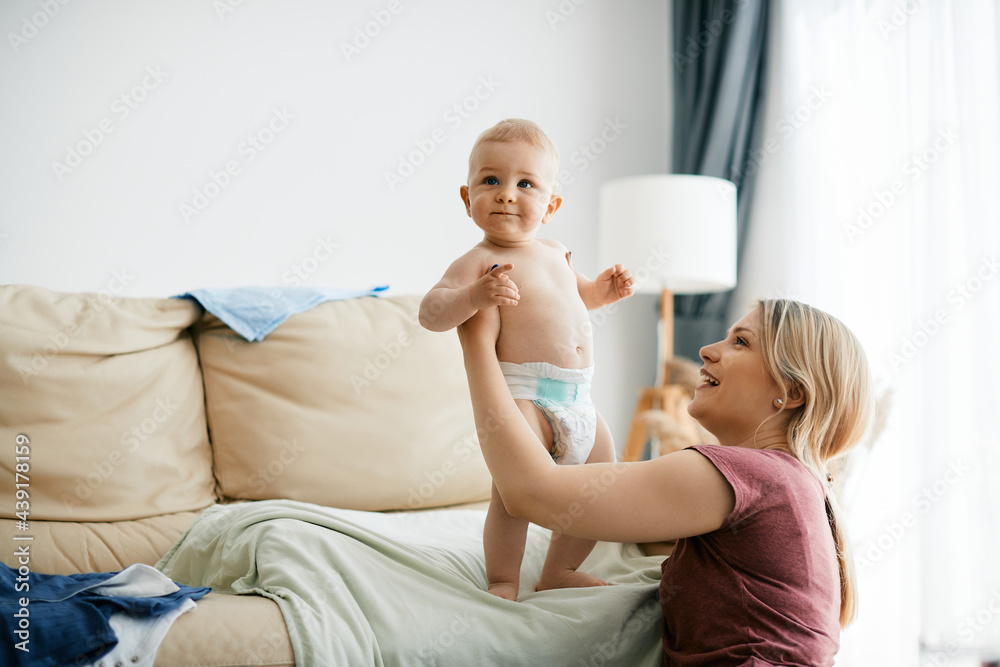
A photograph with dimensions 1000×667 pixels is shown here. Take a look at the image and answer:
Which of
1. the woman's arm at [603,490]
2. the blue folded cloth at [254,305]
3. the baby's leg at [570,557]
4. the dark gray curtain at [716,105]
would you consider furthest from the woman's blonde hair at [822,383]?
the dark gray curtain at [716,105]

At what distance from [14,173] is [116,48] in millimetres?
489

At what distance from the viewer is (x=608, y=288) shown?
49.1 inches

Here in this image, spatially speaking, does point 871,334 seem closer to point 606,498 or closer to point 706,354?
point 706,354

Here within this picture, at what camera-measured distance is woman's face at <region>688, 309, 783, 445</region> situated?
107 centimetres

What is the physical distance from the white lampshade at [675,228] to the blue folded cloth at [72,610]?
1868 mm

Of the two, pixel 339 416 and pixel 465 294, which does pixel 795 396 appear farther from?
pixel 339 416

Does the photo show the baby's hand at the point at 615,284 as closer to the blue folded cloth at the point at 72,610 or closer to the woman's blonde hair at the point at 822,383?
the woman's blonde hair at the point at 822,383

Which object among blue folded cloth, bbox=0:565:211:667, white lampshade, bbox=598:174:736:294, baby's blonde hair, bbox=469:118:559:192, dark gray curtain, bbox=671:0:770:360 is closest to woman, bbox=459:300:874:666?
baby's blonde hair, bbox=469:118:559:192

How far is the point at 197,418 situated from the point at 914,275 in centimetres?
212

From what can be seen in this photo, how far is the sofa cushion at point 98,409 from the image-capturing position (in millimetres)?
1498

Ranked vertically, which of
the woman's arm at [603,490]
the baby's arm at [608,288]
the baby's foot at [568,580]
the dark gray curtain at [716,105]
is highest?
the dark gray curtain at [716,105]

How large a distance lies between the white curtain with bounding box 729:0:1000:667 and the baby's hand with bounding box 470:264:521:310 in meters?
1.34

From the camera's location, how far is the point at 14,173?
2045 millimetres

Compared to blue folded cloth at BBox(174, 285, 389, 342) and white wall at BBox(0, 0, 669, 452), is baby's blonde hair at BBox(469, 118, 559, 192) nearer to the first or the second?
blue folded cloth at BBox(174, 285, 389, 342)
